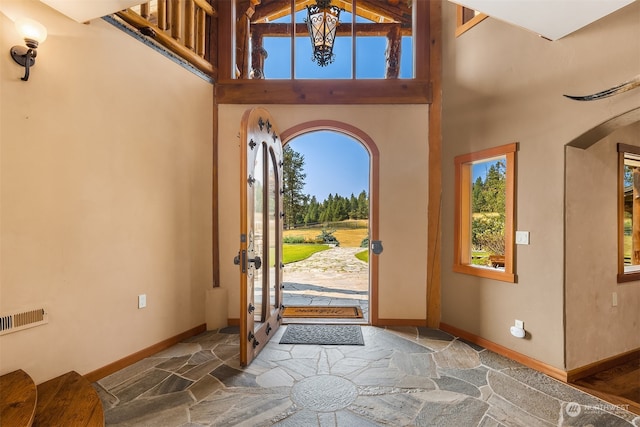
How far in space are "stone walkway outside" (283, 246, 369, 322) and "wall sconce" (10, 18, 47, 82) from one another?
12.1 feet

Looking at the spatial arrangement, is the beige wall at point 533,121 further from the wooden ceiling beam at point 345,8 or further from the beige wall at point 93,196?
the beige wall at point 93,196

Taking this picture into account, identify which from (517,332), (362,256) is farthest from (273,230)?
(362,256)

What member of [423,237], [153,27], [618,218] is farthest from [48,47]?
[618,218]

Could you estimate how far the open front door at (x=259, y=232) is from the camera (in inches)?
97.8

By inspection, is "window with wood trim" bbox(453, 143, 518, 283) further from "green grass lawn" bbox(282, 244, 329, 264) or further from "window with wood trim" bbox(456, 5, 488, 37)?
"green grass lawn" bbox(282, 244, 329, 264)

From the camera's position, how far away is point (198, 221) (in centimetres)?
324

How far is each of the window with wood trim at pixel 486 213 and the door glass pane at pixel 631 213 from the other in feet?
3.72

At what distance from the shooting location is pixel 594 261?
2475mm

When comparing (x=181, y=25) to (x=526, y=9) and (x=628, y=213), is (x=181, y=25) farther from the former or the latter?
(x=628, y=213)

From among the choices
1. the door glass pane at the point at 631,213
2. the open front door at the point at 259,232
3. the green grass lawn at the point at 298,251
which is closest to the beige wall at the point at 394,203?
the open front door at the point at 259,232

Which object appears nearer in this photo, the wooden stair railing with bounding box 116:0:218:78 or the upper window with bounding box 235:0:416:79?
the wooden stair railing with bounding box 116:0:218:78

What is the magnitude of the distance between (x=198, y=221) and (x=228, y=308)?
1103 millimetres

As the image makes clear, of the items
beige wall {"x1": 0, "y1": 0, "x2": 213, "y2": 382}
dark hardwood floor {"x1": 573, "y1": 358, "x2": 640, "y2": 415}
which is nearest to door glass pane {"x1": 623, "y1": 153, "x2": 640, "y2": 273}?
dark hardwood floor {"x1": 573, "y1": 358, "x2": 640, "y2": 415}

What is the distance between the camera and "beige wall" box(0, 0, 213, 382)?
1.84 m
